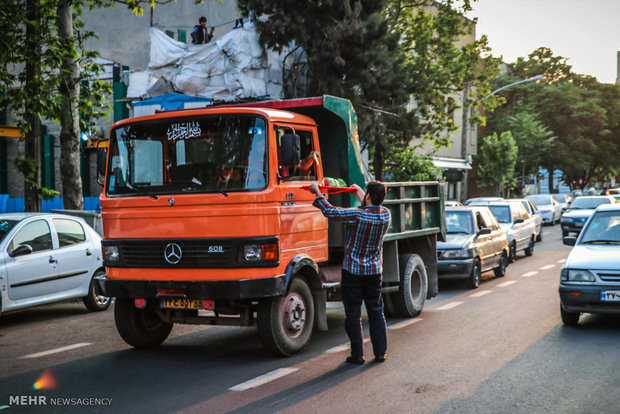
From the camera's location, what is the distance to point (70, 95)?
14.7 meters

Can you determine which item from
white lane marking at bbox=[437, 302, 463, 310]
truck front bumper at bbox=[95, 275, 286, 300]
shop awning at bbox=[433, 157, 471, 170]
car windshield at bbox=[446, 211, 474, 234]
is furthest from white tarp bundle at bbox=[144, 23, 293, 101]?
shop awning at bbox=[433, 157, 471, 170]

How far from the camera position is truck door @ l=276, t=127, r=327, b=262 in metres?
7.22

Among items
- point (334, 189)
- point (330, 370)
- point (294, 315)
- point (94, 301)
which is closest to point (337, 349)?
point (294, 315)

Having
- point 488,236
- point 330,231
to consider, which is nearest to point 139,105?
point 488,236

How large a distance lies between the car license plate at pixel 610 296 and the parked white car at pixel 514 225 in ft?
31.9

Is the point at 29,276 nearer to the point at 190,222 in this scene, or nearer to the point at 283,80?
the point at 190,222

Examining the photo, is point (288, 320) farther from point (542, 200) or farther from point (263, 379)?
point (542, 200)

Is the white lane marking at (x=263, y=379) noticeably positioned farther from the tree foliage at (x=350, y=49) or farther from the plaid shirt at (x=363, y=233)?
the tree foliage at (x=350, y=49)

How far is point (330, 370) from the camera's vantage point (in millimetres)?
6742

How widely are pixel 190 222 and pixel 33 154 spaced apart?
29.9 ft

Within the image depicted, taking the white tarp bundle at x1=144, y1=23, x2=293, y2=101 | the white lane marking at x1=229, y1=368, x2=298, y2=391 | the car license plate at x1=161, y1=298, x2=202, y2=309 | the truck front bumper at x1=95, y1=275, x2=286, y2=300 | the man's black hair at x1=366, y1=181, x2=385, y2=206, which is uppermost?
the white tarp bundle at x1=144, y1=23, x2=293, y2=101

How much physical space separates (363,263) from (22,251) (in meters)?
5.18

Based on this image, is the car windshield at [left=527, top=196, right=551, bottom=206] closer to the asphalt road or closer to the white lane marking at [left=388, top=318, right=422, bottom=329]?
the asphalt road

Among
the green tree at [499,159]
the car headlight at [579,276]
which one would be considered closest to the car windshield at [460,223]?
the car headlight at [579,276]
